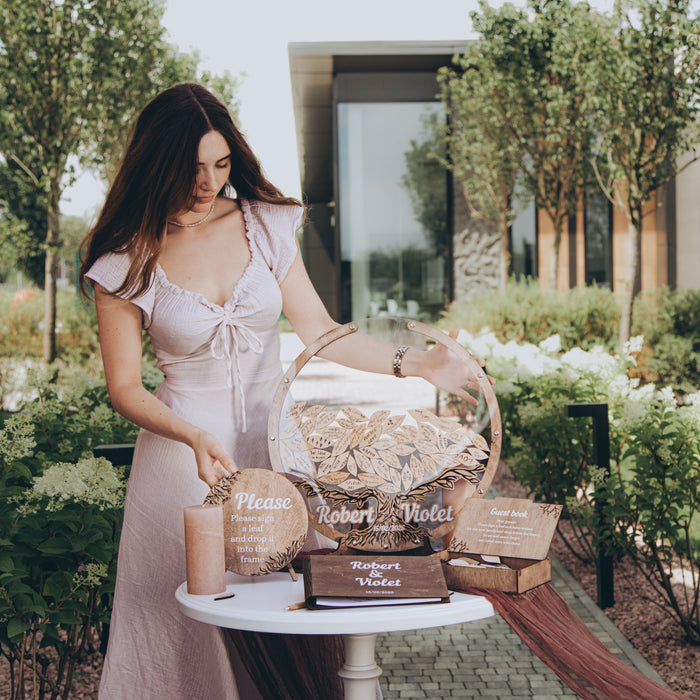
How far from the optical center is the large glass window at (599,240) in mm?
14984

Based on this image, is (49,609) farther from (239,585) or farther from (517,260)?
(517,260)

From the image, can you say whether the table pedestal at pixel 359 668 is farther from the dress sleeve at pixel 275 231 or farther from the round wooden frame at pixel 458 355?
the dress sleeve at pixel 275 231

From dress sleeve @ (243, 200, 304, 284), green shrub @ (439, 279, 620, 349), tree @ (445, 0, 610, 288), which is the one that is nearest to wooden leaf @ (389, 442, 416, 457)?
dress sleeve @ (243, 200, 304, 284)

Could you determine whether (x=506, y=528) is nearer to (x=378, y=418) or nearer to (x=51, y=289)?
(x=378, y=418)

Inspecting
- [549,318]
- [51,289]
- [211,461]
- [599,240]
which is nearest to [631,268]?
[549,318]

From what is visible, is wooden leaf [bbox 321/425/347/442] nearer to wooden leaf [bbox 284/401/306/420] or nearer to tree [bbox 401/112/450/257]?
wooden leaf [bbox 284/401/306/420]

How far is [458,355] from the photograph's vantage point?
5.64 feet

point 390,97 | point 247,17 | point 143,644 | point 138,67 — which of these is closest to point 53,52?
point 138,67

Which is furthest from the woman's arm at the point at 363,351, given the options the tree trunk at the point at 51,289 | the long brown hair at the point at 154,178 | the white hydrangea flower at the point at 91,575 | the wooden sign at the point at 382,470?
the tree trunk at the point at 51,289

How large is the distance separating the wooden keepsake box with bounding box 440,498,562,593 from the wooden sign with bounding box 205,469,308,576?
12.3 inches

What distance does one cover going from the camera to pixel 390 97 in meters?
16.7

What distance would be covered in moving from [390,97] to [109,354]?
1581cm

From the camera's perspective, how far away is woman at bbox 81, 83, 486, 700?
5.87 ft

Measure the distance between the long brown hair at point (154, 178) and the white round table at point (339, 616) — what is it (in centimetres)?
70
